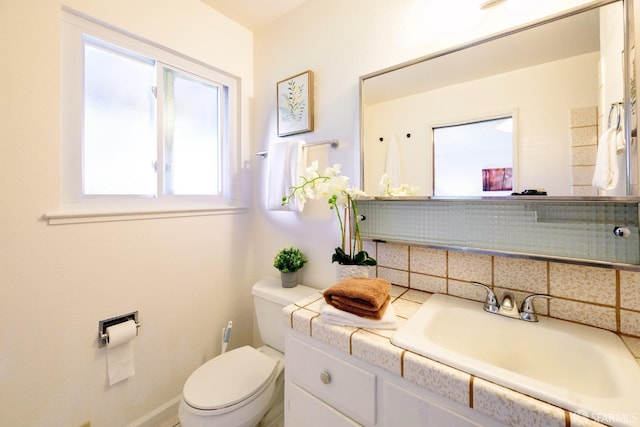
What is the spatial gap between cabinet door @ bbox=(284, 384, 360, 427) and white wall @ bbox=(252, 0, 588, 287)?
61cm

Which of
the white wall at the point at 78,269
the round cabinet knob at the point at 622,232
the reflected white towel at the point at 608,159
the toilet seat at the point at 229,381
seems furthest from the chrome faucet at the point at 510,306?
the white wall at the point at 78,269

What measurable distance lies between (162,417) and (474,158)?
195 centimetres

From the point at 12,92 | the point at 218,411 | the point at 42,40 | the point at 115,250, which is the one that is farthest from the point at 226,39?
the point at 218,411

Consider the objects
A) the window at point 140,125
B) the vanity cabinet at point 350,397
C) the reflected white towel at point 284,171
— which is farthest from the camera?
the reflected white towel at point 284,171

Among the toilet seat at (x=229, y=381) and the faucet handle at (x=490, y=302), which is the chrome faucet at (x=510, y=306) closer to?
the faucet handle at (x=490, y=302)

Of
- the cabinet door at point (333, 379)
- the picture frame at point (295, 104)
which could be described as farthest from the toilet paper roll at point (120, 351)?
the picture frame at point (295, 104)

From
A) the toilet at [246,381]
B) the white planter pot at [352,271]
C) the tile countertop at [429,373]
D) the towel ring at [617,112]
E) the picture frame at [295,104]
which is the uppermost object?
the picture frame at [295,104]

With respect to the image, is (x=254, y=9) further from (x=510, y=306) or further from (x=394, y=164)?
(x=510, y=306)

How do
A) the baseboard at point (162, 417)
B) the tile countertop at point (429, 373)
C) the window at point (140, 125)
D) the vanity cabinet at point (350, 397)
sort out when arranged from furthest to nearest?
the baseboard at point (162, 417) < the window at point (140, 125) < the vanity cabinet at point (350, 397) < the tile countertop at point (429, 373)

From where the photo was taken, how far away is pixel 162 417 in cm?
139

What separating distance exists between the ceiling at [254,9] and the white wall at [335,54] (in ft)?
0.15

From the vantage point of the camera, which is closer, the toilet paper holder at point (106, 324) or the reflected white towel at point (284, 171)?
the toilet paper holder at point (106, 324)

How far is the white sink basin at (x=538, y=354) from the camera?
0.52m

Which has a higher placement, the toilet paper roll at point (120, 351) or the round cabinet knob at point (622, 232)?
the round cabinet knob at point (622, 232)
